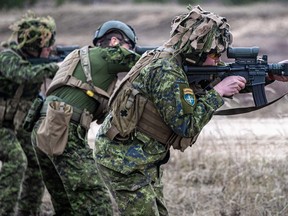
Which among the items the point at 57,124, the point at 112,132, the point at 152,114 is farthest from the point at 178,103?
the point at 57,124

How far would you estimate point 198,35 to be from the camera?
522 cm

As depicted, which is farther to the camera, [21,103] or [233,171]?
[233,171]

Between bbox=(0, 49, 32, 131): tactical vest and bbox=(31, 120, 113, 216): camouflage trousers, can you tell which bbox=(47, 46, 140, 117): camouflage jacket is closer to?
bbox=(31, 120, 113, 216): camouflage trousers

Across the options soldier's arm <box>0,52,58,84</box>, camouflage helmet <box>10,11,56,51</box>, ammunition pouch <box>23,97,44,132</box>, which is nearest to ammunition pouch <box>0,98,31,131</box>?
soldier's arm <box>0,52,58,84</box>

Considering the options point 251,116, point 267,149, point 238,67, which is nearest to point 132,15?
point 251,116

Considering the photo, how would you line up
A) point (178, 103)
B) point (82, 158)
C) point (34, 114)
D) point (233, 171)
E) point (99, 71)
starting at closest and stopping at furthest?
point (178, 103) → point (99, 71) → point (82, 158) → point (34, 114) → point (233, 171)

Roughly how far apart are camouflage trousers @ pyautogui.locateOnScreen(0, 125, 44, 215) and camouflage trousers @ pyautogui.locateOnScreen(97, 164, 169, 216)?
2330 millimetres

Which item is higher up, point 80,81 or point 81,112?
point 80,81

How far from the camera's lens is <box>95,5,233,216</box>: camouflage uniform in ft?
17.1

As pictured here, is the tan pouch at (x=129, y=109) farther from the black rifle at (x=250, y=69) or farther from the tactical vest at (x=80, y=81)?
the tactical vest at (x=80, y=81)

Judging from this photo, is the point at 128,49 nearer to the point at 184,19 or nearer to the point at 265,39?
the point at 184,19

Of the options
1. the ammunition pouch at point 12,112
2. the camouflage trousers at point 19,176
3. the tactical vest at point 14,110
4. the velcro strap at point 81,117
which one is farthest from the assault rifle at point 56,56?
the velcro strap at point 81,117

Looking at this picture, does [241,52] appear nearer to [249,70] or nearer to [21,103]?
[249,70]

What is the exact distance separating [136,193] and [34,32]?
10.1 ft
